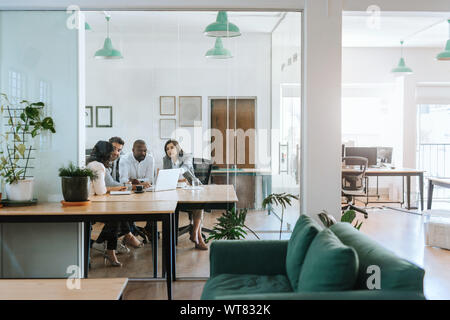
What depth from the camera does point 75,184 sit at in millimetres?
3393

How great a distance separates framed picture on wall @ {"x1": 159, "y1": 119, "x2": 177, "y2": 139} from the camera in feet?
12.2

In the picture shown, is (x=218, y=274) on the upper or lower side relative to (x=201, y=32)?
lower

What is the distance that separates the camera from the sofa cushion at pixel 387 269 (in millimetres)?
1754

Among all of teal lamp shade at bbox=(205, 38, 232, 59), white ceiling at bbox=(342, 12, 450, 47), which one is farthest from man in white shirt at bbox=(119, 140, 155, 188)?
white ceiling at bbox=(342, 12, 450, 47)

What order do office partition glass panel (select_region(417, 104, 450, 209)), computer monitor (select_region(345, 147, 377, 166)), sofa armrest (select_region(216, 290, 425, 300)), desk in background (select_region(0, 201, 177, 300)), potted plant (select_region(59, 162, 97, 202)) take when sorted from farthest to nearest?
office partition glass panel (select_region(417, 104, 450, 209))
computer monitor (select_region(345, 147, 377, 166))
potted plant (select_region(59, 162, 97, 202))
desk in background (select_region(0, 201, 177, 300))
sofa armrest (select_region(216, 290, 425, 300))

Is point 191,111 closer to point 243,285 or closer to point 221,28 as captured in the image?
point 221,28

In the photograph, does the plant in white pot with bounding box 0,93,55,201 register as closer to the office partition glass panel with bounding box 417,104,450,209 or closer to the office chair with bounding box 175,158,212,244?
the office chair with bounding box 175,158,212,244

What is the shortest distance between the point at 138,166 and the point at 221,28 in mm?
1391

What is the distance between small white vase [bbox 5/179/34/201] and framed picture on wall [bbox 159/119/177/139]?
1.13 metres

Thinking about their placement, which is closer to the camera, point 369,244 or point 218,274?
point 369,244

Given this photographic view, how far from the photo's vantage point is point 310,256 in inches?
83.6
